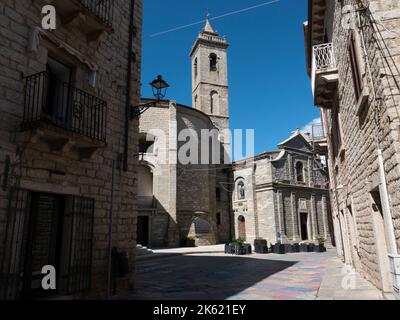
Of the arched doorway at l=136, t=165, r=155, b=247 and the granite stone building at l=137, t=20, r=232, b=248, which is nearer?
the arched doorway at l=136, t=165, r=155, b=247

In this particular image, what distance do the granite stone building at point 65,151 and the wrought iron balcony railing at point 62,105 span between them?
0.07 feet

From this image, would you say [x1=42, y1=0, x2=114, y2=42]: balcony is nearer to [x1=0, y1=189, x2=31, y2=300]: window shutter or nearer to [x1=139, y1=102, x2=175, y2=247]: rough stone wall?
[x1=0, y1=189, x2=31, y2=300]: window shutter

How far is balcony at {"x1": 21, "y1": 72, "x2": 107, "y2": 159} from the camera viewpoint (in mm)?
5119

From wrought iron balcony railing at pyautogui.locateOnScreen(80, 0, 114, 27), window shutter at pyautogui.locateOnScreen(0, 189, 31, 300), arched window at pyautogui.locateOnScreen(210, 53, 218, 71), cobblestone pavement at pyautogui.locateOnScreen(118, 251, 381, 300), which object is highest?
arched window at pyautogui.locateOnScreen(210, 53, 218, 71)

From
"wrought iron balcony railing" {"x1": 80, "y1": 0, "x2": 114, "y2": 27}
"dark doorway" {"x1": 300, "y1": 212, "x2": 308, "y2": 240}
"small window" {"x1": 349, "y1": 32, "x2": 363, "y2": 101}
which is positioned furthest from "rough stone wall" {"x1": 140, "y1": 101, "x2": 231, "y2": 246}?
"small window" {"x1": 349, "y1": 32, "x2": 363, "y2": 101}

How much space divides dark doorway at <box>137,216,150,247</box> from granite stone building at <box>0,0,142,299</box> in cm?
1734

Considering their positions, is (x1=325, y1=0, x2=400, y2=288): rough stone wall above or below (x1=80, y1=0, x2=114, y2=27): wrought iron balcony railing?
below

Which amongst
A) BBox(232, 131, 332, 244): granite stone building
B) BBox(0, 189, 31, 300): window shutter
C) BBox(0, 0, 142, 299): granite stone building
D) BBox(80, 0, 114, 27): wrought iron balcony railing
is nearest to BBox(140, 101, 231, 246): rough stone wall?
BBox(232, 131, 332, 244): granite stone building

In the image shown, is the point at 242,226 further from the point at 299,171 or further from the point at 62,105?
the point at 62,105

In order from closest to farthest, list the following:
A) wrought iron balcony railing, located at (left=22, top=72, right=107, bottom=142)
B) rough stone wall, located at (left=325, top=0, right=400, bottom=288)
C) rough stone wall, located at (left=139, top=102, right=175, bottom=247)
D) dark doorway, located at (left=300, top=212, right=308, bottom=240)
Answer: rough stone wall, located at (left=325, top=0, right=400, bottom=288) < wrought iron balcony railing, located at (left=22, top=72, right=107, bottom=142) < rough stone wall, located at (left=139, top=102, right=175, bottom=247) < dark doorway, located at (left=300, top=212, right=308, bottom=240)

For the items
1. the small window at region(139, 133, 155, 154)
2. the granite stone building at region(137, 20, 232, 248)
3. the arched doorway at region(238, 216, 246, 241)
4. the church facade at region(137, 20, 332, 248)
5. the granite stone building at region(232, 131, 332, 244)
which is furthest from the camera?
the arched doorway at region(238, 216, 246, 241)
